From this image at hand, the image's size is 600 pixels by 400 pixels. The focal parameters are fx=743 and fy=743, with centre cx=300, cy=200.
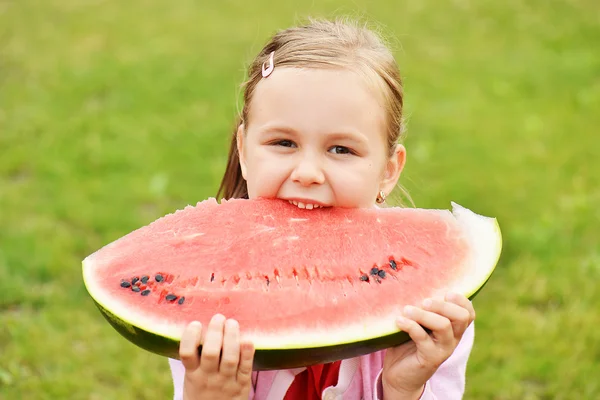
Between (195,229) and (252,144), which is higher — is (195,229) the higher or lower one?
the lower one

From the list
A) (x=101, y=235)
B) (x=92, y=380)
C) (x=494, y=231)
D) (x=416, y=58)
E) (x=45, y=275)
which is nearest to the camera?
(x=494, y=231)

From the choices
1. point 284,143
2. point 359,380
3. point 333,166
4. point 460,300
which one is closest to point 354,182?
point 333,166

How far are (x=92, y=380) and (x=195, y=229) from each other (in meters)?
1.67

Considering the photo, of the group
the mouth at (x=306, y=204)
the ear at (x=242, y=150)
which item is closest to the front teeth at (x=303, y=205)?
the mouth at (x=306, y=204)

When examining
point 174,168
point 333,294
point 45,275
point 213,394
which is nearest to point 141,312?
point 213,394

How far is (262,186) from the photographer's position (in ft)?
6.93

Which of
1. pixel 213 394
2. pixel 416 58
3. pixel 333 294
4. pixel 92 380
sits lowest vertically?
pixel 92 380

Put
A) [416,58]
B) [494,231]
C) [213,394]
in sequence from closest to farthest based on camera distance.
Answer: [213,394] < [494,231] < [416,58]

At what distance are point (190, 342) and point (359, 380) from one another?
0.71 metres

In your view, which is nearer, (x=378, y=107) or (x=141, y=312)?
(x=141, y=312)

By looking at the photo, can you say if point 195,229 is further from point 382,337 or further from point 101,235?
point 101,235

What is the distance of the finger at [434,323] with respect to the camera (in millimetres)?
1745

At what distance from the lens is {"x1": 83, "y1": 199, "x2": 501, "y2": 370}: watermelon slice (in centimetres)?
181

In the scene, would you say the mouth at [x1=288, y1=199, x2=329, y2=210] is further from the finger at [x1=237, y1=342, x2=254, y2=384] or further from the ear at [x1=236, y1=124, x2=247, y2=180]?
the finger at [x1=237, y1=342, x2=254, y2=384]
